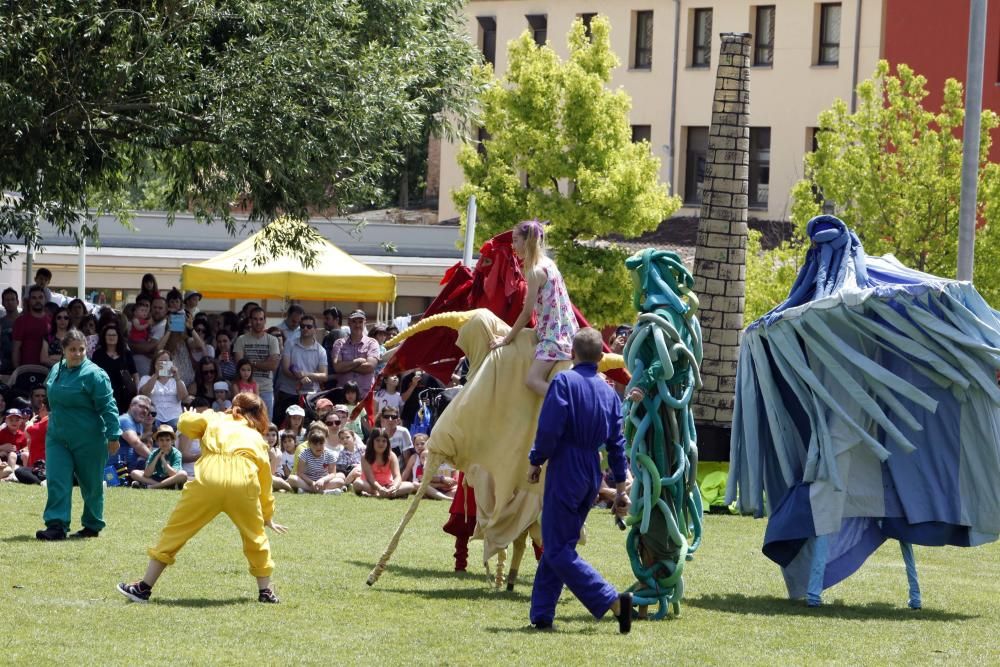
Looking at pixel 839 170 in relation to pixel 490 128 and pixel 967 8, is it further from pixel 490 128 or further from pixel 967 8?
pixel 967 8

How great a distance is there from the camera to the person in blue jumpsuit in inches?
348

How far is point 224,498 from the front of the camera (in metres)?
9.64

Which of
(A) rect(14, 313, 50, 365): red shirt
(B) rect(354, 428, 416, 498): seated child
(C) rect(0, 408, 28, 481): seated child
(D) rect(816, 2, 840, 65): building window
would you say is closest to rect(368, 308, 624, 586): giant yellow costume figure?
(B) rect(354, 428, 416, 498): seated child

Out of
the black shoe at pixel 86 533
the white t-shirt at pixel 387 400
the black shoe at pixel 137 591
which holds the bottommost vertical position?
the black shoe at pixel 86 533

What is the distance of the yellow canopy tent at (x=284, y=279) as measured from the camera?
24172 millimetres

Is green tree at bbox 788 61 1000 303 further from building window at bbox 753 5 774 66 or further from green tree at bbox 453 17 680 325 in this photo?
building window at bbox 753 5 774 66

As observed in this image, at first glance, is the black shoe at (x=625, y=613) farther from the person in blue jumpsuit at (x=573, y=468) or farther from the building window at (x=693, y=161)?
the building window at (x=693, y=161)

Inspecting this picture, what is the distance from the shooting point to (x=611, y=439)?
902cm

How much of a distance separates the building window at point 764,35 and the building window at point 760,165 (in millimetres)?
2068

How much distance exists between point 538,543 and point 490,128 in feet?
93.9

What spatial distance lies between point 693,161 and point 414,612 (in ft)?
139

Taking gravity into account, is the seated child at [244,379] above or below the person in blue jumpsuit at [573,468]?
below

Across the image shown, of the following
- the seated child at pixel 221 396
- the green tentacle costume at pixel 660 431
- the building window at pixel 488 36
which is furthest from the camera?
the building window at pixel 488 36

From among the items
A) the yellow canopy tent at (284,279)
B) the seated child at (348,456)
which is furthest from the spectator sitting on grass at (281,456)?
the yellow canopy tent at (284,279)
